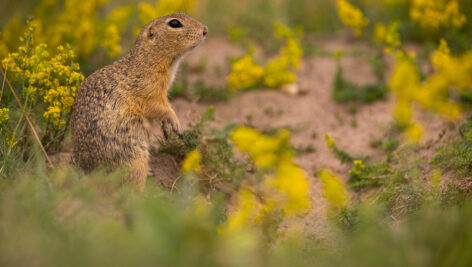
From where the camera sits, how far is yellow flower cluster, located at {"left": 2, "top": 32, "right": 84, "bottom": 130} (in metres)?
3.88

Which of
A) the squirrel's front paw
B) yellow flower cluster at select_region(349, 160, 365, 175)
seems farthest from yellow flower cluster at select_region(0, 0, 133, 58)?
yellow flower cluster at select_region(349, 160, 365, 175)

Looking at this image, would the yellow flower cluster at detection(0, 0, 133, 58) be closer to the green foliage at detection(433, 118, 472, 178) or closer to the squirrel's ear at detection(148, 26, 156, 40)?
the squirrel's ear at detection(148, 26, 156, 40)

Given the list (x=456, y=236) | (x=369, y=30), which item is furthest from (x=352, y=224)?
(x=369, y=30)

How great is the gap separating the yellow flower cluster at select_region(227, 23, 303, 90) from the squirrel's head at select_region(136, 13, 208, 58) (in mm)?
1904

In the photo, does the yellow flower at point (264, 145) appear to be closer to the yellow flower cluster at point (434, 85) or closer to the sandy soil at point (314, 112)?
the yellow flower cluster at point (434, 85)

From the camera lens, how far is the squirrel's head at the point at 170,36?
14.5 ft

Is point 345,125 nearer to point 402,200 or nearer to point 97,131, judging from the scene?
point 402,200

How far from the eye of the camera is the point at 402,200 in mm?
3926

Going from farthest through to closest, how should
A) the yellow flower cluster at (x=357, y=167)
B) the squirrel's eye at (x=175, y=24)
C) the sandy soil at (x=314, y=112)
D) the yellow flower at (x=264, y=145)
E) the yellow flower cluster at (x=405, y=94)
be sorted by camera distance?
the sandy soil at (x=314, y=112) → the yellow flower cluster at (x=357, y=167) → the squirrel's eye at (x=175, y=24) → the yellow flower cluster at (x=405, y=94) → the yellow flower at (x=264, y=145)

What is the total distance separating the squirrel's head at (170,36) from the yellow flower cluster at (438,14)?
393cm

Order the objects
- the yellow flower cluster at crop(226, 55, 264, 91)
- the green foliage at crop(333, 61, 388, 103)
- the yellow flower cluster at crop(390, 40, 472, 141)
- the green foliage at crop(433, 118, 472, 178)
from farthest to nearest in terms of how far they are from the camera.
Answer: the green foliage at crop(333, 61, 388, 103), the yellow flower cluster at crop(226, 55, 264, 91), the green foliage at crop(433, 118, 472, 178), the yellow flower cluster at crop(390, 40, 472, 141)

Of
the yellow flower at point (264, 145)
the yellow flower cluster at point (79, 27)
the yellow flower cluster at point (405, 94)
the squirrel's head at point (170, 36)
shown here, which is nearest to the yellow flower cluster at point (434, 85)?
the yellow flower cluster at point (405, 94)

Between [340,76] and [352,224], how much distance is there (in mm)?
3602

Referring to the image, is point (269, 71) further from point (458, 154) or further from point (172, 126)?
point (458, 154)
